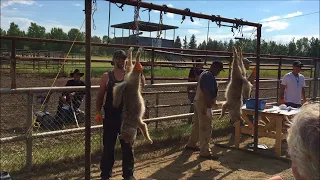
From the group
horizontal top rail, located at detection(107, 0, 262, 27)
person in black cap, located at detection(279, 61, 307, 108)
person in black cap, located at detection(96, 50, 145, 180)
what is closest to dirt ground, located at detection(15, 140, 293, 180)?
person in black cap, located at detection(96, 50, 145, 180)

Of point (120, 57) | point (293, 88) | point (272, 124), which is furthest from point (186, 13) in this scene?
point (293, 88)

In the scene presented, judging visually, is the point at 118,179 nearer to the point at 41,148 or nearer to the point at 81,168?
the point at 81,168

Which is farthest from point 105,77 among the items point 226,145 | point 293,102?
point 293,102

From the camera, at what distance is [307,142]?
1.50 metres

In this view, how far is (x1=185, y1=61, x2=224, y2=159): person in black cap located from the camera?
5898mm

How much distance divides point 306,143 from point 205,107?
15.7ft

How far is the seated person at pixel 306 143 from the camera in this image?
1.47 meters

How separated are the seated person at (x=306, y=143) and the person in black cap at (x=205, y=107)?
4.26 metres

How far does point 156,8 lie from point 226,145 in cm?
438

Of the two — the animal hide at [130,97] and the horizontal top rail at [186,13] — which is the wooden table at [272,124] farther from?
the animal hide at [130,97]

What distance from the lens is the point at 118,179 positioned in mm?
5293

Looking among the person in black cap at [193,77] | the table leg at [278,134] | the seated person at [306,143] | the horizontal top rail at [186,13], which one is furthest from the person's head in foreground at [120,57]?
the person in black cap at [193,77]

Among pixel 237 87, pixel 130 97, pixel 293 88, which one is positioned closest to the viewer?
pixel 130 97

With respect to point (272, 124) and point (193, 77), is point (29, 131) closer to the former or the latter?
point (272, 124)
